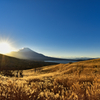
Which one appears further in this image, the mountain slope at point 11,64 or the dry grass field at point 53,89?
the mountain slope at point 11,64

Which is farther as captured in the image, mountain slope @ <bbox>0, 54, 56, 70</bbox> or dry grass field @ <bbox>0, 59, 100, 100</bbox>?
mountain slope @ <bbox>0, 54, 56, 70</bbox>

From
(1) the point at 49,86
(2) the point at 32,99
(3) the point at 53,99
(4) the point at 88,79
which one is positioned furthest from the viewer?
(4) the point at 88,79

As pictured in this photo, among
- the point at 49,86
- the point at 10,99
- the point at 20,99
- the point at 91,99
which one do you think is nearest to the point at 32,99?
the point at 20,99

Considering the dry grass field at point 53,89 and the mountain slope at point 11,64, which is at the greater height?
the dry grass field at point 53,89

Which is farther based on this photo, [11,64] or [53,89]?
[11,64]

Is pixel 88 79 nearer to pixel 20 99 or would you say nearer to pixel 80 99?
pixel 80 99

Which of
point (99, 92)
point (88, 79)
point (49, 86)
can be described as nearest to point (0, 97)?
point (49, 86)

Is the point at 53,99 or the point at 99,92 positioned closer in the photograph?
the point at 53,99

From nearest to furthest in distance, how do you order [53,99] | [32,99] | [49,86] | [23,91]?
[53,99] < [32,99] < [23,91] < [49,86]

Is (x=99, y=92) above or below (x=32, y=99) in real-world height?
above

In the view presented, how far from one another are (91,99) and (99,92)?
0.38m

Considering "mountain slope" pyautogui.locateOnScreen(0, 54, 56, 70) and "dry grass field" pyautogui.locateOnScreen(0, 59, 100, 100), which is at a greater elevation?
"dry grass field" pyautogui.locateOnScreen(0, 59, 100, 100)

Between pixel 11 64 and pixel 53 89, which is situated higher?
pixel 53 89

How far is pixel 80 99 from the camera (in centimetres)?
261
